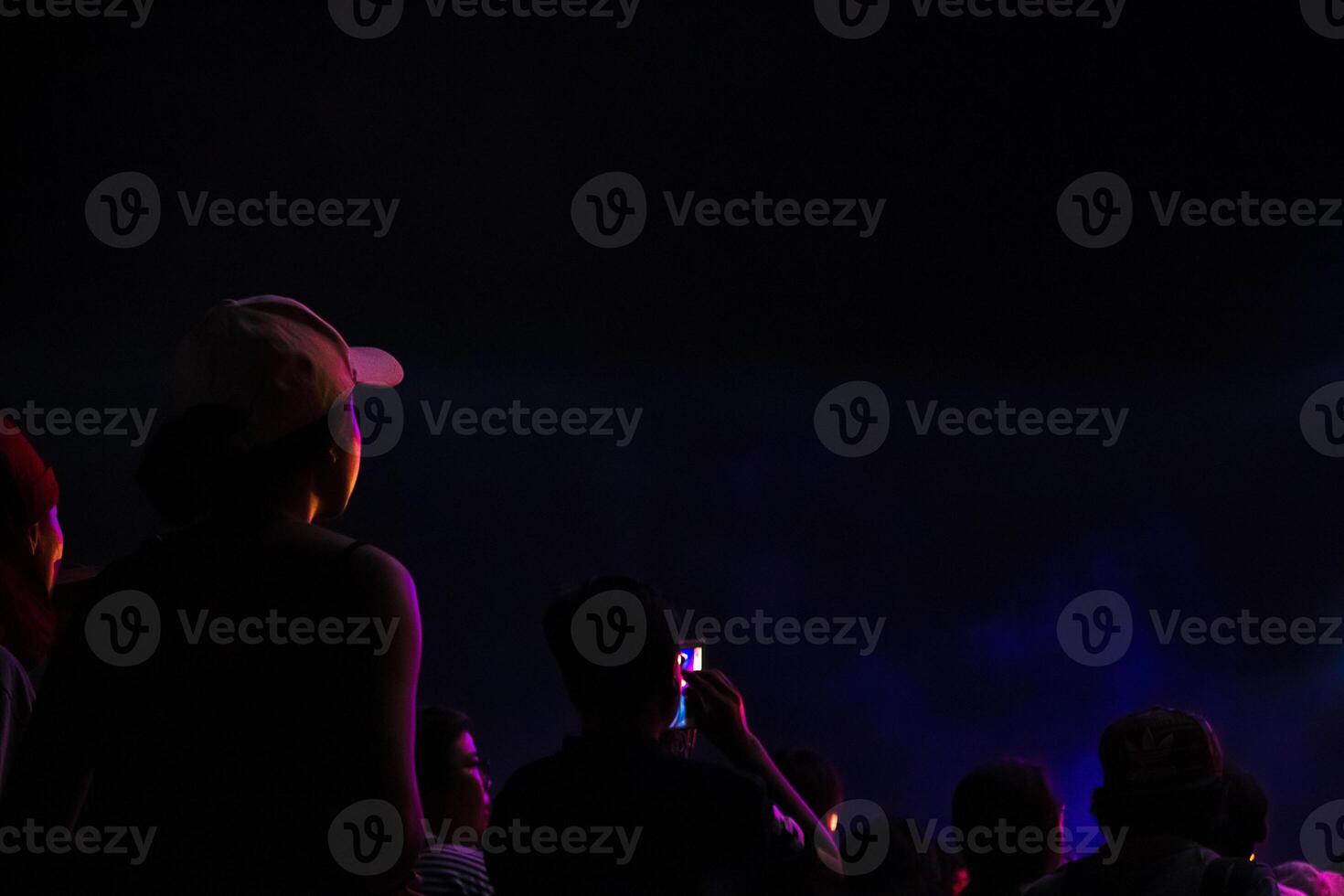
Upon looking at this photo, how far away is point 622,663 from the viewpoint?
4.99 feet

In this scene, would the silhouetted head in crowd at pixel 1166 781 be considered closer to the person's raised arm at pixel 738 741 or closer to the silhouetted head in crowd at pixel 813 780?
the person's raised arm at pixel 738 741

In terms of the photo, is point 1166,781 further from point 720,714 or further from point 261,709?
point 261,709

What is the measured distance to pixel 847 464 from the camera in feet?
23.9

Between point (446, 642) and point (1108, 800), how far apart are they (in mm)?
4988

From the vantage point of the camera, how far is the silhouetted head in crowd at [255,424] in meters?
1.07

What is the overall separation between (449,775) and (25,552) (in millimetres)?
1065

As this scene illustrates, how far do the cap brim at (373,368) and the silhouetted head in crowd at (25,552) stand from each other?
57cm

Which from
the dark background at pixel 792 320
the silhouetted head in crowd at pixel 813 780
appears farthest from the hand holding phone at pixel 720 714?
the dark background at pixel 792 320

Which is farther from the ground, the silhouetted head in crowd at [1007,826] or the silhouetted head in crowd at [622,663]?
the silhouetted head in crowd at [622,663]

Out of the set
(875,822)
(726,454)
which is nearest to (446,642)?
(726,454)

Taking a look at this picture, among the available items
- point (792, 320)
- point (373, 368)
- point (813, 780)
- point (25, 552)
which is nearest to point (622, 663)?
point (373, 368)

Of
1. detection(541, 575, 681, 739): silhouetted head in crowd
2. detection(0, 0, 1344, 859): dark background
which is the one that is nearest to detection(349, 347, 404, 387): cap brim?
detection(541, 575, 681, 739): silhouetted head in crowd

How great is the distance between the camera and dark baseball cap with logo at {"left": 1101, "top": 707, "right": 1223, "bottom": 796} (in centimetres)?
187

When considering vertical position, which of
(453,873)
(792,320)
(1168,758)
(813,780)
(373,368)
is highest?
(792,320)
